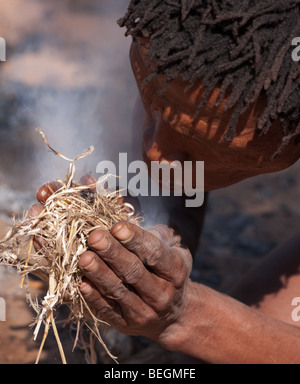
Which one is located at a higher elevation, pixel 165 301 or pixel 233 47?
pixel 233 47

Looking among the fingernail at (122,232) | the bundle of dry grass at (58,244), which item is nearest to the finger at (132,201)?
the bundle of dry grass at (58,244)

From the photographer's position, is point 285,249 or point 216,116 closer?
point 216,116

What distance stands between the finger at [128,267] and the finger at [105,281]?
0.02m

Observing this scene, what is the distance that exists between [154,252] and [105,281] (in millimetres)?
177

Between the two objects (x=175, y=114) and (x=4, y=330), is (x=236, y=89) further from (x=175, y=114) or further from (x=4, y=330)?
(x=4, y=330)

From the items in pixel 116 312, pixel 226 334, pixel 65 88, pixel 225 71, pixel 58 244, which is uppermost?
pixel 65 88

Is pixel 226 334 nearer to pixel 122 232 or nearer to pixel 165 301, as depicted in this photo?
pixel 165 301

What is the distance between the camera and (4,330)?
3.13 meters

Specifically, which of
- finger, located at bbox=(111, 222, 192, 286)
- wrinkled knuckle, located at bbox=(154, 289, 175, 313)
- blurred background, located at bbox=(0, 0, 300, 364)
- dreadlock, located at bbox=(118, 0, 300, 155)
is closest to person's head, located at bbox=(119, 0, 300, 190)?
dreadlock, located at bbox=(118, 0, 300, 155)

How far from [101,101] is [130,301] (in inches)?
118

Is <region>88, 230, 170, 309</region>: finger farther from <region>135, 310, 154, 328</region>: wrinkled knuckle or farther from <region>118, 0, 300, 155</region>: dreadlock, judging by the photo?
<region>118, 0, 300, 155</region>: dreadlock

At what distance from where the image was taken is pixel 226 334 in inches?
84.4

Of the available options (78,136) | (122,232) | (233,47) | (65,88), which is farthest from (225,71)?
(65,88)

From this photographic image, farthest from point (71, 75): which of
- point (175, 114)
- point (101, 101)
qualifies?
point (175, 114)
